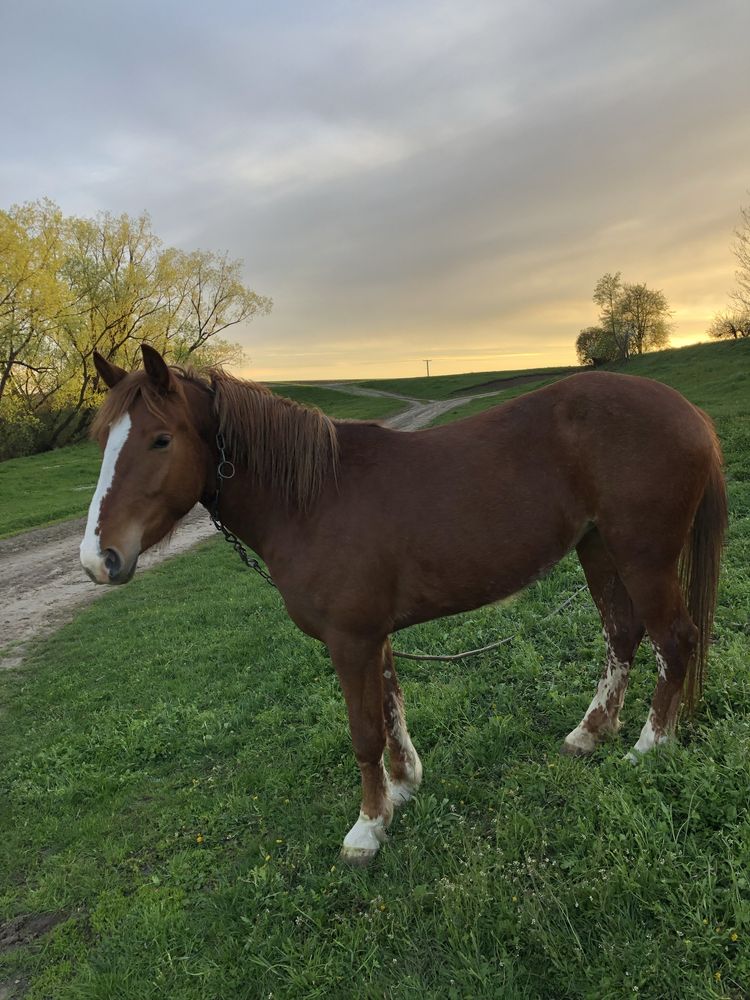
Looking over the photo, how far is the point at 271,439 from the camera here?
116 inches

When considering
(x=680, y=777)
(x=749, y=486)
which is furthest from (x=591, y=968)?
(x=749, y=486)

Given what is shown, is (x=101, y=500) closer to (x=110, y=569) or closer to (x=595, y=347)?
(x=110, y=569)

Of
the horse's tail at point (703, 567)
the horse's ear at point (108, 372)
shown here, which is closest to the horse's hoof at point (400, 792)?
the horse's tail at point (703, 567)

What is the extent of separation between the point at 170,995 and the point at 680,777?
8.03 feet

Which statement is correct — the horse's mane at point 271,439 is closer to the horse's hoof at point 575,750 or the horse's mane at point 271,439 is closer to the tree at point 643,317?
the horse's hoof at point 575,750

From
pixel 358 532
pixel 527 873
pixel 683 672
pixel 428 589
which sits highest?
pixel 358 532

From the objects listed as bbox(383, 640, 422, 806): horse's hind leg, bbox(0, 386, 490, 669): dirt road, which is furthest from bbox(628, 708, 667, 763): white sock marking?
bbox(0, 386, 490, 669): dirt road

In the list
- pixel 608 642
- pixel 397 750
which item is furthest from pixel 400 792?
pixel 608 642

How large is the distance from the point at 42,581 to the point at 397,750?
9.92 meters

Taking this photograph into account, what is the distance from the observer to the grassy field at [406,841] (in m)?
2.09

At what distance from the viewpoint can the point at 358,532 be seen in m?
2.78

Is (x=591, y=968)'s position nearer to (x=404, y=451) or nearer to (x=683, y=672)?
(x=683, y=672)

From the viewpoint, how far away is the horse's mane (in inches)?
113

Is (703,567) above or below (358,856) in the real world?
above
